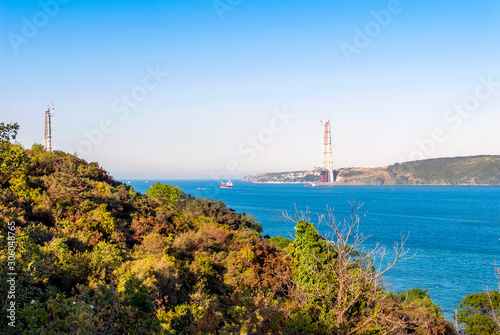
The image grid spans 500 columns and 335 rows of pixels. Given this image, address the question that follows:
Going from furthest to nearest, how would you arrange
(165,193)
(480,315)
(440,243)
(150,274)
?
(440,243)
(165,193)
(480,315)
(150,274)

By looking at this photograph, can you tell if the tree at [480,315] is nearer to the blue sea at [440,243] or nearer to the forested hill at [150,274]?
the forested hill at [150,274]

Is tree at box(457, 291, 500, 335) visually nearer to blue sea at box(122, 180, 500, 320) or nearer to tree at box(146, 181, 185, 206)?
blue sea at box(122, 180, 500, 320)

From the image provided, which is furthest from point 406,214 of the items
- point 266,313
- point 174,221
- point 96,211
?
point 266,313

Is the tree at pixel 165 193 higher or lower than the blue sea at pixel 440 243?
higher

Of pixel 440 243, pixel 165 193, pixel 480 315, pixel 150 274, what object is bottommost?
pixel 440 243

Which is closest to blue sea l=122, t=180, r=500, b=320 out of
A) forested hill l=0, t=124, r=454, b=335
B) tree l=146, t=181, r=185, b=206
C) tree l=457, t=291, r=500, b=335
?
tree l=457, t=291, r=500, b=335

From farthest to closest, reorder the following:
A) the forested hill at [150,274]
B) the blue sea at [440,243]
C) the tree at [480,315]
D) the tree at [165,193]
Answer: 1. the tree at [165,193]
2. the blue sea at [440,243]
3. the tree at [480,315]
4. the forested hill at [150,274]

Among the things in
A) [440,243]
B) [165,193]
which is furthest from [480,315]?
[440,243]

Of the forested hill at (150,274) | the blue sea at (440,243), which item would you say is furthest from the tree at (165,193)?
the blue sea at (440,243)

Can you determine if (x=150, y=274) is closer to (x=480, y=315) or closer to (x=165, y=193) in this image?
(x=480, y=315)
